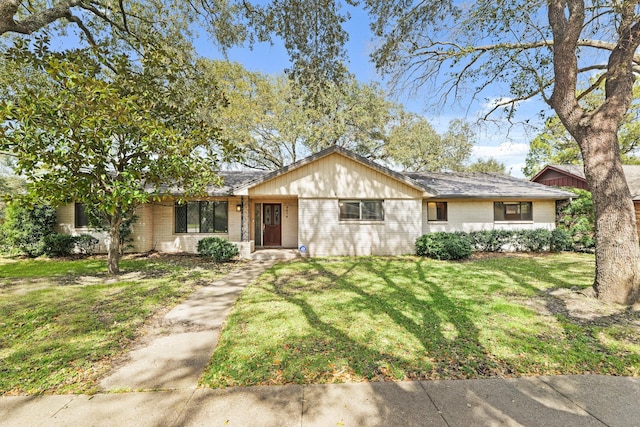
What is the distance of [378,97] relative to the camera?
21.2 meters

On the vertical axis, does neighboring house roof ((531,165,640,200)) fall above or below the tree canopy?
below

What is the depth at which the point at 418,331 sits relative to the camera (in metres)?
4.52

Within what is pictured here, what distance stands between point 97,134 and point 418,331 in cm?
770

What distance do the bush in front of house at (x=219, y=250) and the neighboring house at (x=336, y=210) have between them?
2.11 ft

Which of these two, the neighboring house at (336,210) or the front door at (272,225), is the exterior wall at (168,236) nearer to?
the neighboring house at (336,210)

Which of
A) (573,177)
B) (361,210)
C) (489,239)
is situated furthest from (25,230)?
(573,177)

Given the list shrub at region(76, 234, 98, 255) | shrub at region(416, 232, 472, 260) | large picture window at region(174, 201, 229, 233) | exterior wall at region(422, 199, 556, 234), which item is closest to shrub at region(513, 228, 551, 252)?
exterior wall at region(422, 199, 556, 234)

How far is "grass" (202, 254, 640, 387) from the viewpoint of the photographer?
11.3 feet

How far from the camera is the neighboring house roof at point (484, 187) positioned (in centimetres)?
1343

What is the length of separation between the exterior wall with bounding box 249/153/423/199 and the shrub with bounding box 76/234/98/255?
7.32 m

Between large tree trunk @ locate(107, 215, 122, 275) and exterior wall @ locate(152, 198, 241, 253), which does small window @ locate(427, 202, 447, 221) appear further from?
large tree trunk @ locate(107, 215, 122, 275)

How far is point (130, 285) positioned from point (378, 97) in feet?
64.9

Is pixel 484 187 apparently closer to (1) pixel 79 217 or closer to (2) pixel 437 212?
(2) pixel 437 212

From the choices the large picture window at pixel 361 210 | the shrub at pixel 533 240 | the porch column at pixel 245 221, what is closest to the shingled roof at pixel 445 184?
the porch column at pixel 245 221
